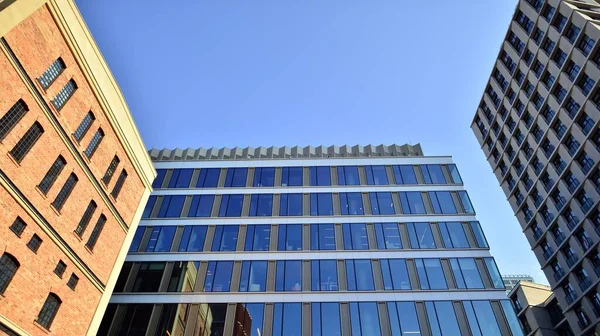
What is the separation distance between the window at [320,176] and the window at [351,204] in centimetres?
273

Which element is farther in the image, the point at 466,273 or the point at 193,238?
the point at 193,238

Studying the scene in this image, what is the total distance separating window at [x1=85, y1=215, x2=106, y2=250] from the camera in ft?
85.2

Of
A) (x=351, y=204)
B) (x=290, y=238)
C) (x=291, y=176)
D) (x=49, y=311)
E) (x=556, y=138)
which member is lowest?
(x=49, y=311)

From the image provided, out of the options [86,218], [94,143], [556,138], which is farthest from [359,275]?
[556,138]

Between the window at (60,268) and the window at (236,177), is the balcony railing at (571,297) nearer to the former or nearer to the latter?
the window at (236,177)

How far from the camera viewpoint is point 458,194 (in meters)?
41.7

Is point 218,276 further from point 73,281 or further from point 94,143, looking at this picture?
point 94,143

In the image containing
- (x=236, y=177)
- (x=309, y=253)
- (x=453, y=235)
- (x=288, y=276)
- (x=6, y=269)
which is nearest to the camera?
(x=6, y=269)

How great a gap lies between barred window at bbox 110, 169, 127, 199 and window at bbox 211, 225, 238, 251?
37.7ft

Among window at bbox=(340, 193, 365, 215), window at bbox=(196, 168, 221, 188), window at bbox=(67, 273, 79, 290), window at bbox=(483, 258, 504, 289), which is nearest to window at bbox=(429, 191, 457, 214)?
window at bbox=(483, 258, 504, 289)

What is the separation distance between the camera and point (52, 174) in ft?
73.7

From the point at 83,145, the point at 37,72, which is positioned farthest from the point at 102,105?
the point at 37,72

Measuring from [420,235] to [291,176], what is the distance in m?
15.4

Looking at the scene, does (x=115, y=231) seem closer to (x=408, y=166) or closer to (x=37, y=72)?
(x=37, y=72)
